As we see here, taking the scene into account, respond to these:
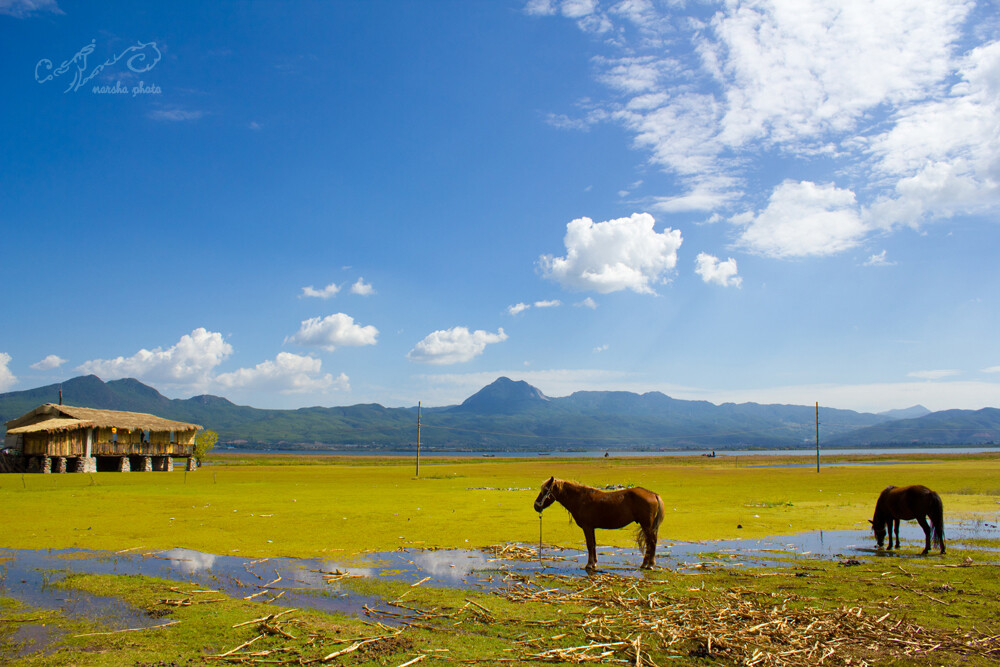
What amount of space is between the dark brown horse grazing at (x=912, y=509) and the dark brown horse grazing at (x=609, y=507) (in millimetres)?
7579

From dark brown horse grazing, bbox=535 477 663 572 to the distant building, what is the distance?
59226 mm

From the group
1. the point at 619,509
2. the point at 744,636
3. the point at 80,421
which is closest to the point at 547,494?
the point at 619,509

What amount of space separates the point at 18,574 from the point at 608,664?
43.3 feet

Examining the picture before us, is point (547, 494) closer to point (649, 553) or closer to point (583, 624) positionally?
point (649, 553)

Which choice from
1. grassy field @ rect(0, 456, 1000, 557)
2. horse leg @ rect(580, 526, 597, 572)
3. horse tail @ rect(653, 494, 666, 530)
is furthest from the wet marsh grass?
grassy field @ rect(0, 456, 1000, 557)

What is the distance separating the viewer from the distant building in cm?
5588

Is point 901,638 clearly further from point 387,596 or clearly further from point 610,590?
point 387,596

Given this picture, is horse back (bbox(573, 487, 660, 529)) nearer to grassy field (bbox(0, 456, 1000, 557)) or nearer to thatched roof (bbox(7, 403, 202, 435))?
grassy field (bbox(0, 456, 1000, 557))

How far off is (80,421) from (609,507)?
204 feet

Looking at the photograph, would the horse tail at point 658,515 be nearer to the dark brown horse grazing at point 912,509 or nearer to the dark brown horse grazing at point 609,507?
the dark brown horse grazing at point 609,507

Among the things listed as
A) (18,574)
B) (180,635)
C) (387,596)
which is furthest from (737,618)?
(18,574)

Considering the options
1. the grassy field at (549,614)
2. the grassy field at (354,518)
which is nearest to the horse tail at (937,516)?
the grassy field at (549,614)

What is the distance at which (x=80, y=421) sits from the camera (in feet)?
189

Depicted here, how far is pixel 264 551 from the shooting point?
52.5 ft
